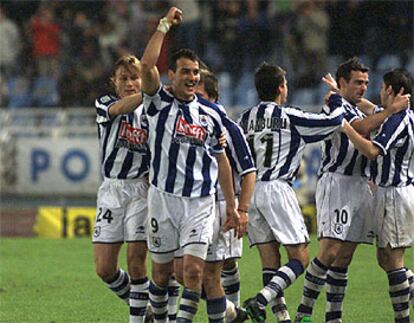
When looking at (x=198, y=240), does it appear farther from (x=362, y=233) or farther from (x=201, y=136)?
(x=362, y=233)

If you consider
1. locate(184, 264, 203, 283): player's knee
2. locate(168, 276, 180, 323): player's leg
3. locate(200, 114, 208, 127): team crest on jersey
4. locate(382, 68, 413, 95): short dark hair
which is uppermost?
locate(382, 68, 413, 95): short dark hair

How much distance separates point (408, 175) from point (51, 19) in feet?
52.8

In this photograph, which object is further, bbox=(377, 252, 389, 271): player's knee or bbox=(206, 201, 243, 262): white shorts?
bbox=(377, 252, 389, 271): player's knee

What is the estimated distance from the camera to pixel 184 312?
9.14 metres

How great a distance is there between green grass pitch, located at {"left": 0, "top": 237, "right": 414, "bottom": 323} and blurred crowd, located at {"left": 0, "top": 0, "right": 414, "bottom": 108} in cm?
609

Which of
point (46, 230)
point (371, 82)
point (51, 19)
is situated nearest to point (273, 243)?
point (46, 230)

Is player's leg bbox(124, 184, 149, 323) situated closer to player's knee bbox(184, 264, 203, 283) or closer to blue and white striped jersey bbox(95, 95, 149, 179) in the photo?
blue and white striped jersey bbox(95, 95, 149, 179)

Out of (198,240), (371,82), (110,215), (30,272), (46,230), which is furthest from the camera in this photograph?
(371,82)

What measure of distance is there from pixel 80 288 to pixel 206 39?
37.2 ft

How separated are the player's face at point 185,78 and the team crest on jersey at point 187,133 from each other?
6.8 inches

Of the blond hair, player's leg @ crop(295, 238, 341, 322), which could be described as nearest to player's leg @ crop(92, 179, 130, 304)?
the blond hair

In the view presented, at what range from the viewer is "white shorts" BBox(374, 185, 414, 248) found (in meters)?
10.4

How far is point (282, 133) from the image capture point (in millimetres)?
10211

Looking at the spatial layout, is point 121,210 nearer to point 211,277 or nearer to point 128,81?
point 128,81
